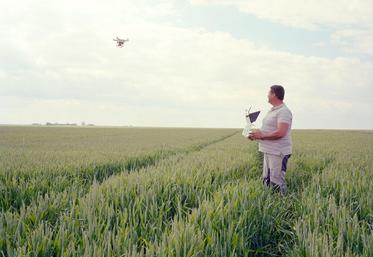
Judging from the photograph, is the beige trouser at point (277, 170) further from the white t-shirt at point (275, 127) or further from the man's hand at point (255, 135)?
the man's hand at point (255, 135)

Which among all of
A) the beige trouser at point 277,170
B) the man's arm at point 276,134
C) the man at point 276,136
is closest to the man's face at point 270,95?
the man at point 276,136

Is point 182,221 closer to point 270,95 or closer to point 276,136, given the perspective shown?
point 276,136

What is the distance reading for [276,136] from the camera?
6.25m

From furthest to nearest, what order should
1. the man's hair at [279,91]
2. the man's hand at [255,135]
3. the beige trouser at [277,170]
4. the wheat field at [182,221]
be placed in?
the beige trouser at [277,170] → the man's hair at [279,91] → the man's hand at [255,135] → the wheat field at [182,221]

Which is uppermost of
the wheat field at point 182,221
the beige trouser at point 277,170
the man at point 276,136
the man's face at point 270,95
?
the man's face at point 270,95

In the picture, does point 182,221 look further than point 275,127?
No

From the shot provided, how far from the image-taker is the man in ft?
20.5

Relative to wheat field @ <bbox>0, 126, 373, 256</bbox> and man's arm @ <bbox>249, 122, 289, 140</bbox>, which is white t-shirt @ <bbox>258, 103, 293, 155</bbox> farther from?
wheat field @ <bbox>0, 126, 373, 256</bbox>

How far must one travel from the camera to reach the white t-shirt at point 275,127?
627 cm

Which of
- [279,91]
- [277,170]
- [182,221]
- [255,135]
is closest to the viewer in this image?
[182,221]

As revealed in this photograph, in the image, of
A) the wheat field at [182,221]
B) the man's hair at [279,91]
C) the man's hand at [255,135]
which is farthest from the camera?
the man's hair at [279,91]

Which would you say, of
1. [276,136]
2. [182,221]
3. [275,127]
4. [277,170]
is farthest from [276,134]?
[182,221]

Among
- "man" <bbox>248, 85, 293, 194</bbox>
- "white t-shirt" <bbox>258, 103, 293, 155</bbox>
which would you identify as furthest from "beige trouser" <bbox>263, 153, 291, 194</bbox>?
"white t-shirt" <bbox>258, 103, 293, 155</bbox>

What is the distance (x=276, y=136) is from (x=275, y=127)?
1.12ft
